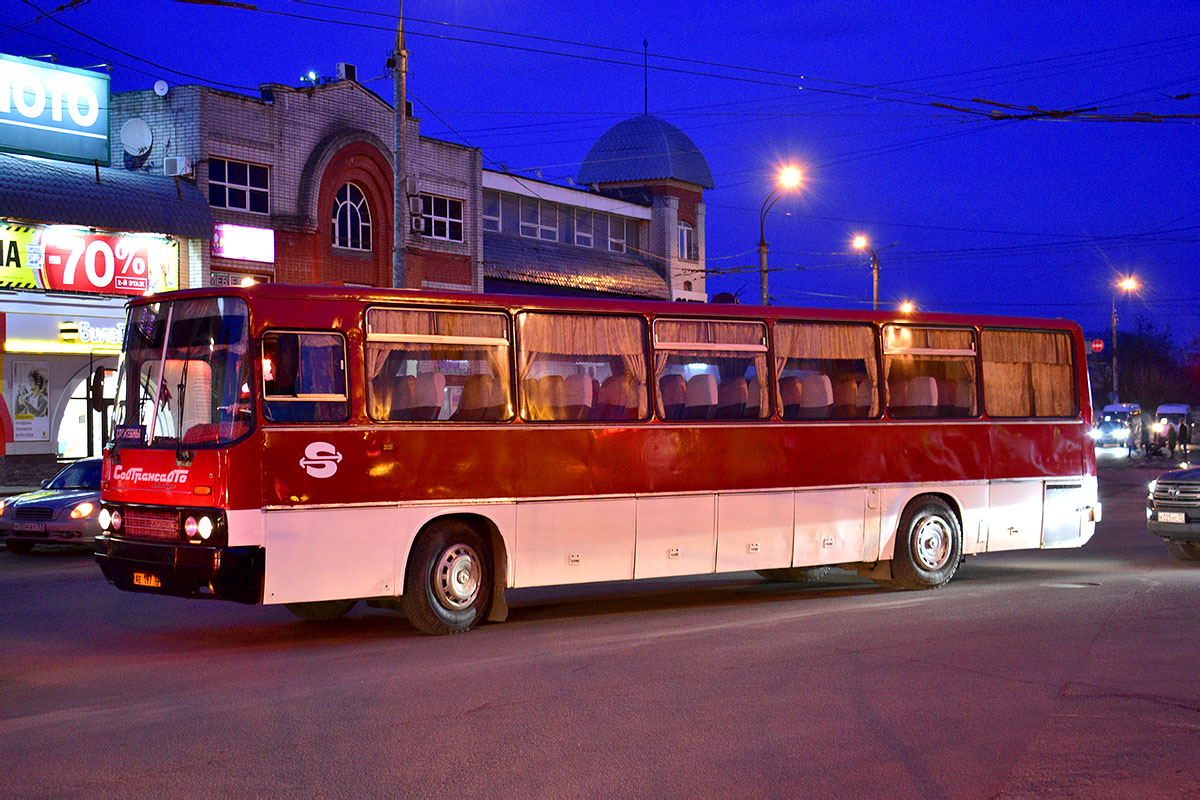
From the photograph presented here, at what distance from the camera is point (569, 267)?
45.3 meters

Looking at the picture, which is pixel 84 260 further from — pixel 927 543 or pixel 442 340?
pixel 927 543

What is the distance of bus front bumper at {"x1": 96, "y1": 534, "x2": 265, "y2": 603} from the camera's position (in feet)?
32.9

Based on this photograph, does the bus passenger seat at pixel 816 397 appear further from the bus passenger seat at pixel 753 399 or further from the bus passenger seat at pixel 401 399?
the bus passenger seat at pixel 401 399

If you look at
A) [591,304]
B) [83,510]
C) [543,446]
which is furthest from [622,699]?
[83,510]

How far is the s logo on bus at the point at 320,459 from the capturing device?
10461 mm

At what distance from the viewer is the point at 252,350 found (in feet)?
34.0

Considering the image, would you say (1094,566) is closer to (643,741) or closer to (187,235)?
(643,741)

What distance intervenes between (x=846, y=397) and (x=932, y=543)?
203cm

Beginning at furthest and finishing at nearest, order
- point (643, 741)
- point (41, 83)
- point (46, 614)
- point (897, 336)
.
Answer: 1. point (41, 83)
2. point (897, 336)
3. point (46, 614)
4. point (643, 741)

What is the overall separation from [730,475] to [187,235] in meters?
19.0

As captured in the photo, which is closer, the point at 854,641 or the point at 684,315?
the point at 854,641

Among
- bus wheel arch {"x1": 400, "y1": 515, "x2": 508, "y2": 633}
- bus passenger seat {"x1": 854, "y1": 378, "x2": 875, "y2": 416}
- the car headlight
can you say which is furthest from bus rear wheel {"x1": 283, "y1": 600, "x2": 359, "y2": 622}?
the car headlight

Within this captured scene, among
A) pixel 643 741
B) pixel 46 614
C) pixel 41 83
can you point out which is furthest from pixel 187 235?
pixel 643 741

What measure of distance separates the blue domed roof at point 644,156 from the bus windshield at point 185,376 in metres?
42.7
